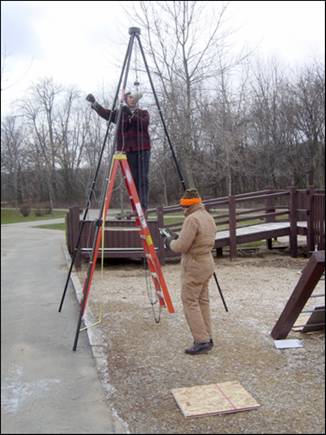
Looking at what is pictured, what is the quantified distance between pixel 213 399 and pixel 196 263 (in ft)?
4.64

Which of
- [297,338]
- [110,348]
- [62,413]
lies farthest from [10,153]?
[297,338]

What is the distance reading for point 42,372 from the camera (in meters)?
4.67

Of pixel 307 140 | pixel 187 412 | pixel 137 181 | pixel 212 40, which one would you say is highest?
pixel 212 40

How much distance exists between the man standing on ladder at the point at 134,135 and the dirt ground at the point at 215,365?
184 cm

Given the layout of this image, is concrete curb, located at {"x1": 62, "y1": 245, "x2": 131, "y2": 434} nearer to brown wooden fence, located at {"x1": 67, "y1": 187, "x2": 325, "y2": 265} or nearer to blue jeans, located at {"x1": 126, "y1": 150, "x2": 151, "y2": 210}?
blue jeans, located at {"x1": 126, "y1": 150, "x2": 151, "y2": 210}

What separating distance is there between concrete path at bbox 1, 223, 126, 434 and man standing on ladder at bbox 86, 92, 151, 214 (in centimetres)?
217

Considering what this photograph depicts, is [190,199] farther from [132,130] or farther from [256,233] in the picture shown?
[256,233]

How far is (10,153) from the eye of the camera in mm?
5410

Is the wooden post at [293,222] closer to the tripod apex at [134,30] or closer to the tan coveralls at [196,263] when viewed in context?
the tripod apex at [134,30]

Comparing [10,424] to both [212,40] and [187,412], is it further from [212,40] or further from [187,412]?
[212,40]

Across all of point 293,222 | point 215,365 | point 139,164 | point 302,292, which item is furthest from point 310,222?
point 215,365

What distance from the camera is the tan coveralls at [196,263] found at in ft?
16.5

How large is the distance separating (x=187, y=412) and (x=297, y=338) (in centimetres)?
203

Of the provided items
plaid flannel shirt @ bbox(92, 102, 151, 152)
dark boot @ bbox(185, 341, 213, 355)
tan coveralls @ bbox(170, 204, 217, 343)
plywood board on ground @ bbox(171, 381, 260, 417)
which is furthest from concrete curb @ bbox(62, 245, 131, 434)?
plaid flannel shirt @ bbox(92, 102, 151, 152)
